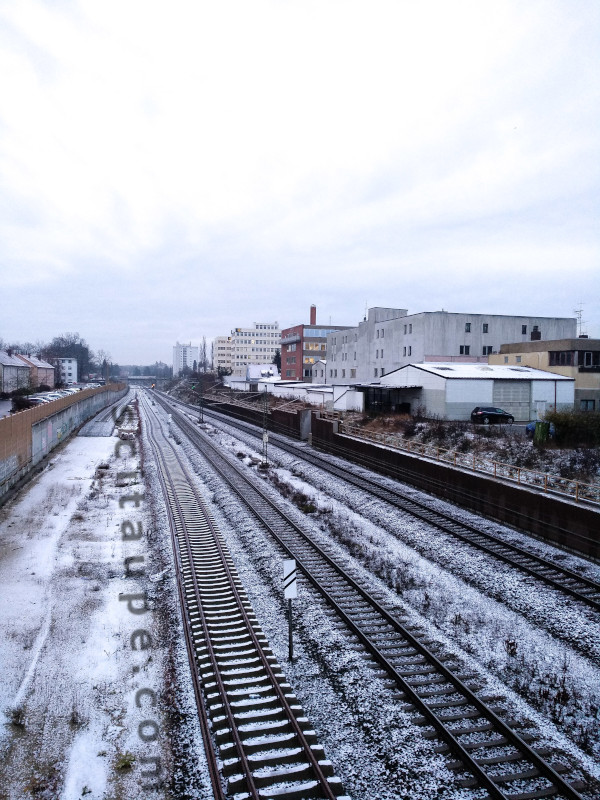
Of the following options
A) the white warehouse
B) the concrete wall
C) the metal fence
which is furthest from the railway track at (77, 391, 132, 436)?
the white warehouse

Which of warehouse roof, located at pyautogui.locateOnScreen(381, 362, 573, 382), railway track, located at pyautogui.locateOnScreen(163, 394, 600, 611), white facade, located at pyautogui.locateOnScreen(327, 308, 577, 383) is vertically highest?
white facade, located at pyautogui.locateOnScreen(327, 308, 577, 383)

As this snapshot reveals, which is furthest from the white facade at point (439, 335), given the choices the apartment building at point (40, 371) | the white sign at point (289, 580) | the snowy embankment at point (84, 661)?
the apartment building at point (40, 371)

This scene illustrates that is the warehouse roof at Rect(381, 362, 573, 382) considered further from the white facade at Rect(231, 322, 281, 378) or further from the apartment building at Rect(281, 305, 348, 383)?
the white facade at Rect(231, 322, 281, 378)

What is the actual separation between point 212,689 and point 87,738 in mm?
1858

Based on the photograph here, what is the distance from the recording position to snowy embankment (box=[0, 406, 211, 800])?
654 cm

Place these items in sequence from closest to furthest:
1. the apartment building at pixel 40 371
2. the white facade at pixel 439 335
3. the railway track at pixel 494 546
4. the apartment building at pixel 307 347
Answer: the railway track at pixel 494 546 → the white facade at pixel 439 335 → the apartment building at pixel 40 371 → the apartment building at pixel 307 347

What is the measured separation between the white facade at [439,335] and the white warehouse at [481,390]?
13.6m

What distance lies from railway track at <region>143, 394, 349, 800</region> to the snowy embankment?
458 millimetres

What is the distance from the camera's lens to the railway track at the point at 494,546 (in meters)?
12.0

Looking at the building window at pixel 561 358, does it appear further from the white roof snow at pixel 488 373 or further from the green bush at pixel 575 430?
the green bush at pixel 575 430

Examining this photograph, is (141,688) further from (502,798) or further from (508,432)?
(508,432)

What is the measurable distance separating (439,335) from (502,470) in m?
33.4

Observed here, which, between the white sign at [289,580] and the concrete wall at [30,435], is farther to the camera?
the concrete wall at [30,435]

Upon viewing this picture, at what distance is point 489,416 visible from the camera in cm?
3406
